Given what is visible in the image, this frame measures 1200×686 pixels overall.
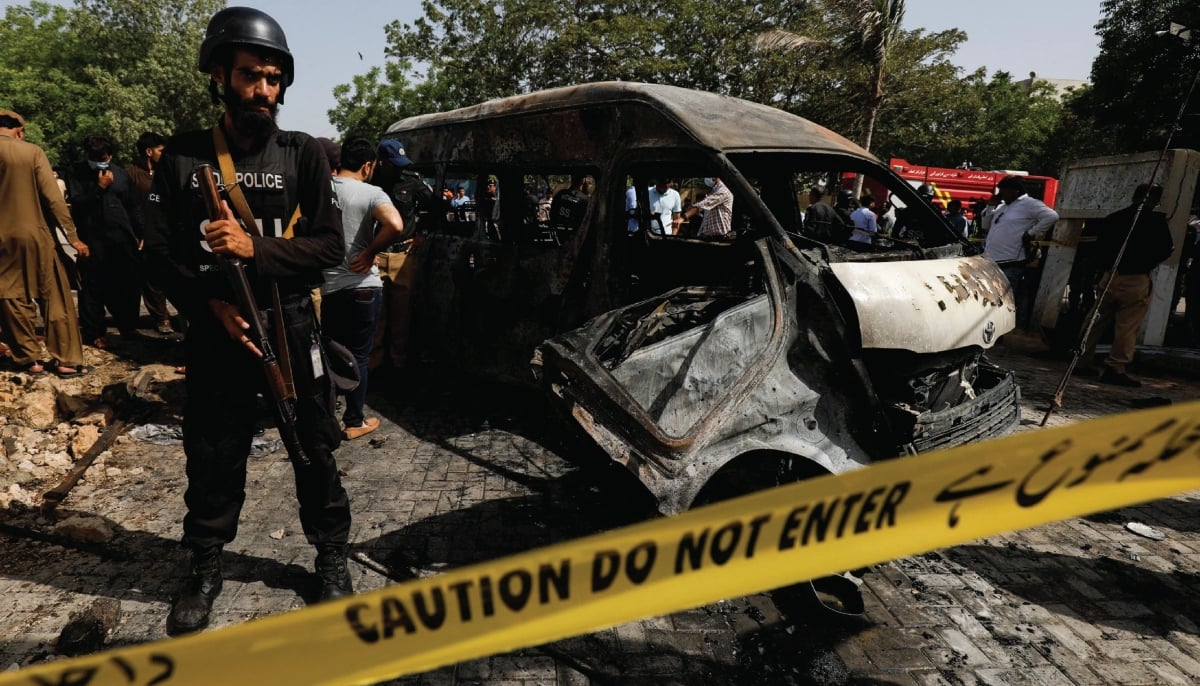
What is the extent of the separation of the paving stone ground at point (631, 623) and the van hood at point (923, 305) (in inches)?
46.8

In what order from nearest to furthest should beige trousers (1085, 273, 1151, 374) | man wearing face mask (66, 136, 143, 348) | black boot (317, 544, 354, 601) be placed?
black boot (317, 544, 354, 601) → man wearing face mask (66, 136, 143, 348) → beige trousers (1085, 273, 1151, 374)

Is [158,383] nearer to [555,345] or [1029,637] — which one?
[555,345]

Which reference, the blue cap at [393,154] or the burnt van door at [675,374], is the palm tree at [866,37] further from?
the burnt van door at [675,374]

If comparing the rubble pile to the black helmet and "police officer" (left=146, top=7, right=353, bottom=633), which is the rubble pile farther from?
the black helmet

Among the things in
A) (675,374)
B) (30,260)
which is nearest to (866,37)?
(675,374)

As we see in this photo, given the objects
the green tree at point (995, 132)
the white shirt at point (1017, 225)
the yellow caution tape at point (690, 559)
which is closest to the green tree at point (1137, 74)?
the green tree at point (995, 132)

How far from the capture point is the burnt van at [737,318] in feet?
9.17

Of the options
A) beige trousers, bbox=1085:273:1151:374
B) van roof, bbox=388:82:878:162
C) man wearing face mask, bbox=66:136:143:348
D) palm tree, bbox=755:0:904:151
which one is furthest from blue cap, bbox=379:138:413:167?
palm tree, bbox=755:0:904:151

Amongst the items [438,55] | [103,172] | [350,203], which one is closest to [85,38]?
[438,55]

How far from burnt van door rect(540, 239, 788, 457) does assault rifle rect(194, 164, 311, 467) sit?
3.63 feet

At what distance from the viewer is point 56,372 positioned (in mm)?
5551

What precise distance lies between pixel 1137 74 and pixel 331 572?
28.9 metres

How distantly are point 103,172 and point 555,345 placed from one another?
6015mm

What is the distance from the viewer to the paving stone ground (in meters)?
2.50
